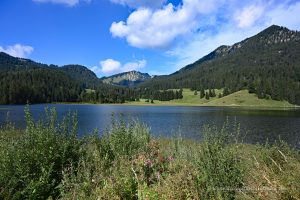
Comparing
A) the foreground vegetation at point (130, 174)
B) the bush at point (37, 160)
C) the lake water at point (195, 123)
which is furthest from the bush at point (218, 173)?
the bush at point (37, 160)

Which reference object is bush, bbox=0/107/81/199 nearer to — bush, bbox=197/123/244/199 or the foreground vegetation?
the foreground vegetation

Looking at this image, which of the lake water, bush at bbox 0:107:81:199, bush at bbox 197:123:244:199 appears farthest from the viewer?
the lake water

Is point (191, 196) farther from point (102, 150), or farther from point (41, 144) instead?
point (102, 150)

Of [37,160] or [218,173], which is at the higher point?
[37,160]

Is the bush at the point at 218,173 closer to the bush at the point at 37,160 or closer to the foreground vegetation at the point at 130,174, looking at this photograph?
the foreground vegetation at the point at 130,174

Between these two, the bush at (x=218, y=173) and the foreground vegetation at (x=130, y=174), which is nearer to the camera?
the foreground vegetation at (x=130, y=174)

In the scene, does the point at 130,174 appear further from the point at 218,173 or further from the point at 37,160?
the point at 37,160

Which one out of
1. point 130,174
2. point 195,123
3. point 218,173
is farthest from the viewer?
point 195,123

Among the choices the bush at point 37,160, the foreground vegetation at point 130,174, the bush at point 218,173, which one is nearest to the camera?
→ the foreground vegetation at point 130,174

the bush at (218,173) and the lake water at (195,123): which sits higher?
the bush at (218,173)

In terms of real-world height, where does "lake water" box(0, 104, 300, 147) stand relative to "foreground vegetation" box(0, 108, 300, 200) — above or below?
below

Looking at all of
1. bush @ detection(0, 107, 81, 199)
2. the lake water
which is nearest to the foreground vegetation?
bush @ detection(0, 107, 81, 199)

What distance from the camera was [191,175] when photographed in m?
6.93

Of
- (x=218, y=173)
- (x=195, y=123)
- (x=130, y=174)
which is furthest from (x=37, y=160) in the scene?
(x=195, y=123)
